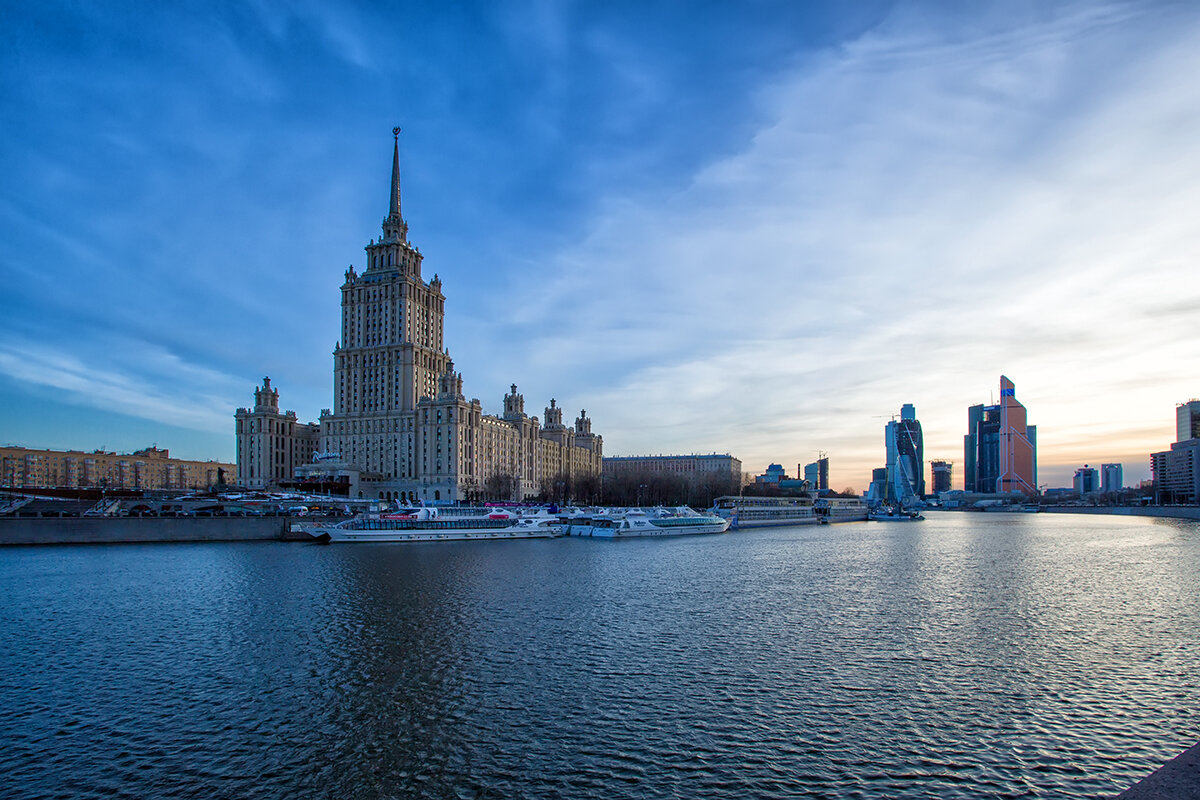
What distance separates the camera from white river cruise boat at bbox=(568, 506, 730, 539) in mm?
92812

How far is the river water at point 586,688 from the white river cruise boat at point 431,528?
32.8m

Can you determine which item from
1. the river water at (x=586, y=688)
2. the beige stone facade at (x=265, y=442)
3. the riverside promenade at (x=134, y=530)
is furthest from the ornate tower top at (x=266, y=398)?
the river water at (x=586, y=688)

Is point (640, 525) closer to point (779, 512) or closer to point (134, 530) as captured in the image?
point (779, 512)

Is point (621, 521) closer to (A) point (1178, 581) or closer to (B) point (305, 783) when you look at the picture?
(A) point (1178, 581)

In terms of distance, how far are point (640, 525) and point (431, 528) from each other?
Answer: 28290mm

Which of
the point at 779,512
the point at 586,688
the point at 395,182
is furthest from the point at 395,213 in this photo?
the point at 586,688

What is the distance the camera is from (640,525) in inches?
3733

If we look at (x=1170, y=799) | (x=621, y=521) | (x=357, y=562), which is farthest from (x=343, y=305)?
(x=1170, y=799)

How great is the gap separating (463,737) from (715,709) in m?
7.31

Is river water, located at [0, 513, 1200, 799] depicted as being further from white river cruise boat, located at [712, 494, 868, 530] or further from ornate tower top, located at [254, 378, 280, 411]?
ornate tower top, located at [254, 378, 280, 411]

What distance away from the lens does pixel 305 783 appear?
15.9m

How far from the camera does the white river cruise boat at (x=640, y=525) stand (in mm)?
92812

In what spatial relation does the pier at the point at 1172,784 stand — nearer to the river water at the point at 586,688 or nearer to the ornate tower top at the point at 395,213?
the river water at the point at 586,688

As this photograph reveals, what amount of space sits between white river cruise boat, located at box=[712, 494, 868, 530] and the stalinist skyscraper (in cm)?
4120
